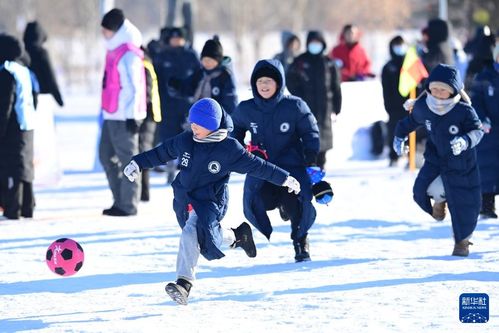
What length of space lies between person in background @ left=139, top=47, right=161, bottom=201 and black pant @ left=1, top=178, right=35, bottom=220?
1535mm

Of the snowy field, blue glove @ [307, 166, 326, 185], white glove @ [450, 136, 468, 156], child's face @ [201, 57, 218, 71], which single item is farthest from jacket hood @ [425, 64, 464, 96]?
child's face @ [201, 57, 218, 71]

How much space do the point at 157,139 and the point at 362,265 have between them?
7481mm

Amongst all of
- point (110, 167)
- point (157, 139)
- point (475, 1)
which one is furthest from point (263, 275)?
point (475, 1)

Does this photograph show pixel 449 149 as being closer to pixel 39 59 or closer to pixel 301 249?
pixel 301 249

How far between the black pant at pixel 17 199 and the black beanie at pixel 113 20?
5.88 feet

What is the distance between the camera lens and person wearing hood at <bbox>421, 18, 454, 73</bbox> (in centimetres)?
1617

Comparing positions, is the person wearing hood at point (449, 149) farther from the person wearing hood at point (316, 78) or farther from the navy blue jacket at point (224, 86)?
the person wearing hood at point (316, 78)

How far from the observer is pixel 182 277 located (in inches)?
332

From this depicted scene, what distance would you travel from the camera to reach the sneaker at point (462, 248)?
10.3 meters

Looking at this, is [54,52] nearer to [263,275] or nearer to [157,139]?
[157,139]

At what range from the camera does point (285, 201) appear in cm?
1013

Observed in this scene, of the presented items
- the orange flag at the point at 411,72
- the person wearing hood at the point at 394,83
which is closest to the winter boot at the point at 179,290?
the orange flag at the point at 411,72

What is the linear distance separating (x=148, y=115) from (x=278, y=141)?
160 inches

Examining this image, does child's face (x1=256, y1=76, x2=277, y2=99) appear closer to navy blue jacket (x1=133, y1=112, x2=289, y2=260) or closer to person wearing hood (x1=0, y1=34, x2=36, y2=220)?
navy blue jacket (x1=133, y1=112, x2=289, y2=260)
